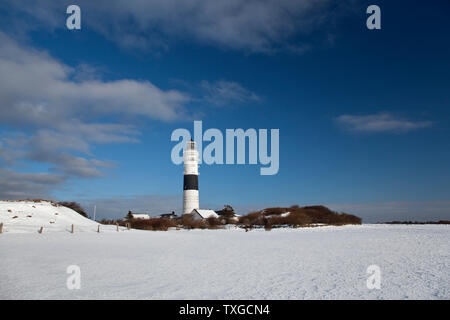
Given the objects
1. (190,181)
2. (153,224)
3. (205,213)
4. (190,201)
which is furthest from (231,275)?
(190,181)

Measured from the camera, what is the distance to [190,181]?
6662 centimetres

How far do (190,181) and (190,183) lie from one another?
1.45ft

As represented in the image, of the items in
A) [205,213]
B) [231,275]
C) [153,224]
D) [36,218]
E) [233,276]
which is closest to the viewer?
[233,276]

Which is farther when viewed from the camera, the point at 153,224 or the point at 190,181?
the point at 190,181

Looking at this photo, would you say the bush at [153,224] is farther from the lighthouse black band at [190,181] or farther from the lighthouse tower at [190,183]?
the lighthouse black band at [190,181]

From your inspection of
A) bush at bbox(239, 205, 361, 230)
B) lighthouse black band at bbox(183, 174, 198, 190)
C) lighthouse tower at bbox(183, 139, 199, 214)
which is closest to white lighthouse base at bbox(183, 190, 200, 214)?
lighthouse tower at bbox(183, 139, 199, 214)

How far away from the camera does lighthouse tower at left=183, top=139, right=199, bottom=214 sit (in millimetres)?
66125

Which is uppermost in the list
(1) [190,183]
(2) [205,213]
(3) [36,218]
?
(1) [190,183]

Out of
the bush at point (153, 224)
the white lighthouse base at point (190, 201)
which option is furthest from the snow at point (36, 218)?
the white lighthouse base at point (190, 201)

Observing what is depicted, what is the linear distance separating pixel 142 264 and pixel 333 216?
51.6 meters

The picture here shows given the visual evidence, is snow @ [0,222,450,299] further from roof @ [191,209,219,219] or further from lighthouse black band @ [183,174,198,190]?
lighthouse black band @ [183,174,198,190]

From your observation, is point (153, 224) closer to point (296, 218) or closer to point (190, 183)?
point (190, 183)

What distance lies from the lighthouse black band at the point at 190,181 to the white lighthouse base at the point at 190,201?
83 cm
